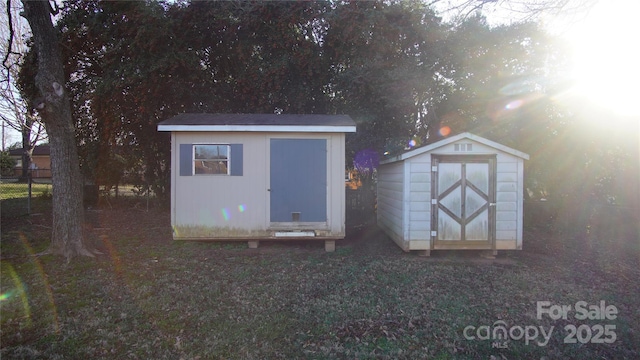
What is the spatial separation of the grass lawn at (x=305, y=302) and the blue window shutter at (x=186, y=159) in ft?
4.84

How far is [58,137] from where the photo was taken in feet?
19.3

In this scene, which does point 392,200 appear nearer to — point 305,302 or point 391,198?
point 391,198

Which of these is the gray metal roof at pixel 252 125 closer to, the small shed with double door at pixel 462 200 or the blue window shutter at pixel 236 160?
the blue window shutter at pixel 236 160

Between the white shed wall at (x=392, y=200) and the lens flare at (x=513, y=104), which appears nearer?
the white shed wall at (x=392, y=200)

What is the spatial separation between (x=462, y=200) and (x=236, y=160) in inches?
161

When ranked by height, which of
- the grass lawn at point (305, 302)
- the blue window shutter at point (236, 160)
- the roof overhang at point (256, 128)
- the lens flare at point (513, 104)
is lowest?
the grass lawn at point (305, 302)

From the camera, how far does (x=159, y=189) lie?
12125 millimetres

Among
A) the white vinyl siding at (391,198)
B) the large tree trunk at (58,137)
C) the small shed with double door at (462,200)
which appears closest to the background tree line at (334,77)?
the white vinyl siding at (391,198)

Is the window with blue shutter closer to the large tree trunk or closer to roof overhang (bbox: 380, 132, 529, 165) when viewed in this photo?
the large tree trunk

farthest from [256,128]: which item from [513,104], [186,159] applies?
[513,104]

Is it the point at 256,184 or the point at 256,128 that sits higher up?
the point at 256,128

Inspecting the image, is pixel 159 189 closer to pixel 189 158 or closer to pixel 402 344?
pixel 189 158

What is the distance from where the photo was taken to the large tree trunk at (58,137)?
225 inches

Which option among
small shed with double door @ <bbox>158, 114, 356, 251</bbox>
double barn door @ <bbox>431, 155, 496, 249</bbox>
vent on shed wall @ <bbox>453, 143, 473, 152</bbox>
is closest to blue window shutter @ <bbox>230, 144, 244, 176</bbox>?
small shed with double door @ <bbox>158, 114, 356, 251</bbox>
